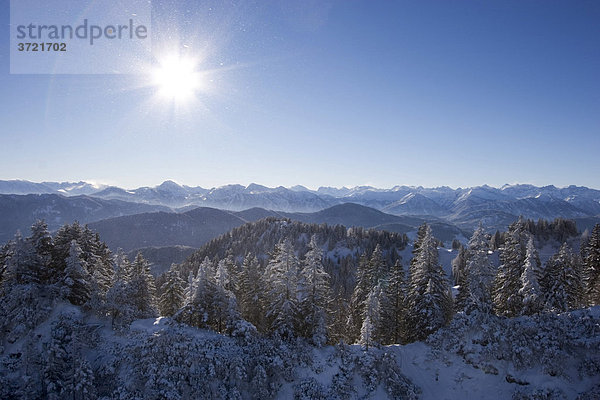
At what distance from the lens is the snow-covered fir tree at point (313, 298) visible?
2936 centimetres

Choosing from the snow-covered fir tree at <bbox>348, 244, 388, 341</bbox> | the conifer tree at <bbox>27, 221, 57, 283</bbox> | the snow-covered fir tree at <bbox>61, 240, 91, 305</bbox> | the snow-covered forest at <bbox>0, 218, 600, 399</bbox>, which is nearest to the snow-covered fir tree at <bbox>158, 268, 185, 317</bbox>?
the snow-covered forest at <bbox>0, 218, 600, 399</bbox>

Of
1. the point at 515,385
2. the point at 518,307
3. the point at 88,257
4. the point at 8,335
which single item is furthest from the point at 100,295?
the point at 518,307

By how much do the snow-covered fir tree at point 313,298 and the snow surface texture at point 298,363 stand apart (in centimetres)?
192

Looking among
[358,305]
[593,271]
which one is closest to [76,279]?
[358,305]

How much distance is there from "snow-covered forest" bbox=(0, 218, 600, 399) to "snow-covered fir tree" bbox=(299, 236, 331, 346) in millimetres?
122

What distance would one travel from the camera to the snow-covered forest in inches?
895

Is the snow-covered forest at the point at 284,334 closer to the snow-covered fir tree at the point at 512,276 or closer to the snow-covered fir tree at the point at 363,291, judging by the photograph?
the snow-covered fir tree at the point at 512,276

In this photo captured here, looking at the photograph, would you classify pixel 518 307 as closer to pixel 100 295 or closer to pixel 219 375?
pixel 219 375

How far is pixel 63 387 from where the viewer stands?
2109 centimetres

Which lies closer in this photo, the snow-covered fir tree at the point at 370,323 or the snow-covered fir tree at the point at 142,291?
the snow-covered fir tree at the point at 370,323

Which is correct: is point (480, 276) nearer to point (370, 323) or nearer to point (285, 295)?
point (370, 323)

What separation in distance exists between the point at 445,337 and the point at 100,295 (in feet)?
111

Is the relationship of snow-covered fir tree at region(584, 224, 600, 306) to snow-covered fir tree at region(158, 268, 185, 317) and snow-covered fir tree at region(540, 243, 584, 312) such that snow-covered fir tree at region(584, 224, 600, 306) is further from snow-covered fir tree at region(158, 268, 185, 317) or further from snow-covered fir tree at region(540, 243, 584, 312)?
snow-covered fir tree at region(158, 268, 185, 317)

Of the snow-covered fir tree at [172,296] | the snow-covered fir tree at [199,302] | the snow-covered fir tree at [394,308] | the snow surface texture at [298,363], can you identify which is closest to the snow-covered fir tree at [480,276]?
the snow surface texture at [298,363]
